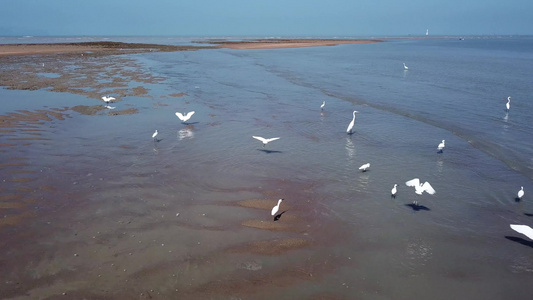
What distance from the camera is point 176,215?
27.1 feet

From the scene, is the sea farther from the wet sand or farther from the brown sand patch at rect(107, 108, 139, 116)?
the brown sand patch at rect(107, 108, 139, 116)

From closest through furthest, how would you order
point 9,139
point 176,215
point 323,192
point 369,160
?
point 176,215, point 323,192, point 369,160, point 9,139

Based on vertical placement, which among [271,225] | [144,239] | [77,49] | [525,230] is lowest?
[144,239]

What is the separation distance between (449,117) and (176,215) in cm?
1385

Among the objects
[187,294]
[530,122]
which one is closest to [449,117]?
[530,122]

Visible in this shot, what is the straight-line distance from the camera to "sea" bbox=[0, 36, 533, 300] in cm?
630

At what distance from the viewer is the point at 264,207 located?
8.74m

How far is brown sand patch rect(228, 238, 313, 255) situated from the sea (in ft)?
0.12

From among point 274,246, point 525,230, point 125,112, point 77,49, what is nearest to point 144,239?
point 274,246

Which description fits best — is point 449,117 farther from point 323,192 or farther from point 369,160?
point 323,192

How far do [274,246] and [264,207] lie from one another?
162cm

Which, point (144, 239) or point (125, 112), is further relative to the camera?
point (125, 112)

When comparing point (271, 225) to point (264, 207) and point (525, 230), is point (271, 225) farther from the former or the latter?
point (525, 230)

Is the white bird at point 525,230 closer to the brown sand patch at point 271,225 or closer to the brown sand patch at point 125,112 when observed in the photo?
the brown sand patch at point 271,225
